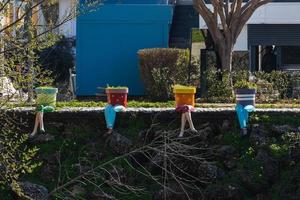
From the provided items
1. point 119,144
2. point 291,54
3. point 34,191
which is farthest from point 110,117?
point 291,54

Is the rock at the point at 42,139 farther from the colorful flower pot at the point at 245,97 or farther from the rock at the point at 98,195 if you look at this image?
the colorful flower pot at the point at 245,97

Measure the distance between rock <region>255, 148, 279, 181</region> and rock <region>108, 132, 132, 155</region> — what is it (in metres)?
2.17

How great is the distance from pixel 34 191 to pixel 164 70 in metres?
7.80

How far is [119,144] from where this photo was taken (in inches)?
451

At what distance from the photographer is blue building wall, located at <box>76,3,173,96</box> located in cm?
1950

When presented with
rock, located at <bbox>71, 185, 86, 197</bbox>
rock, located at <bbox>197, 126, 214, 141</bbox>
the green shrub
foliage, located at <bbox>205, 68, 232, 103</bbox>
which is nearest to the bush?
foliage, located at <bbox>205, 68, 232, 103</bbox>

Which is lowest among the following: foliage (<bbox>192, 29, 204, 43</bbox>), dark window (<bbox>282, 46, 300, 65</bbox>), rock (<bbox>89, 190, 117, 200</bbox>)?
rock (<bbox>89, 190, 117, 200</bbox>)

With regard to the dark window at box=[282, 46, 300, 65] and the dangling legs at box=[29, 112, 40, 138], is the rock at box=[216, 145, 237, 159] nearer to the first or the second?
the dangling legs at box=[29, 112, 40, 138]

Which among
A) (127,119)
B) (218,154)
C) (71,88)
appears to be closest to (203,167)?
(218,154)

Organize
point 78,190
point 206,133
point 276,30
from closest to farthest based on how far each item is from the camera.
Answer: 1. point 78,190
2. point 206,133
3. point 276,30

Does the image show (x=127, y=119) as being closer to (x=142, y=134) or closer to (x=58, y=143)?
(x=142, y=134)

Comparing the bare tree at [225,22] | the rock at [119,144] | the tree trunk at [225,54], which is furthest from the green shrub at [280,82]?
the rock at [119,144]

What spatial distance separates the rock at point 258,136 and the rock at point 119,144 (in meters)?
2.07

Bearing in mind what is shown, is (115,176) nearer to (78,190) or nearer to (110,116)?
(78,190)
